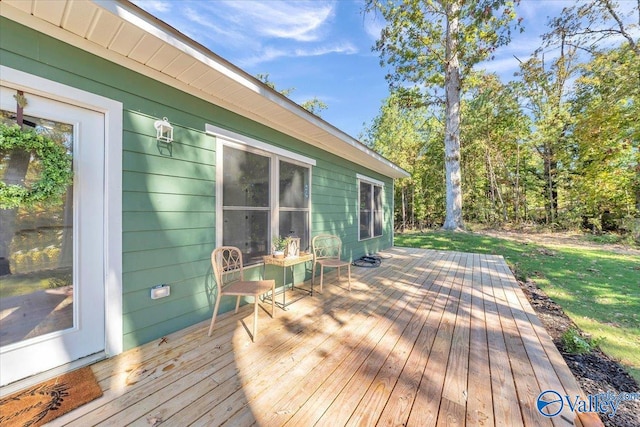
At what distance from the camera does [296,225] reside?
12.9 ft

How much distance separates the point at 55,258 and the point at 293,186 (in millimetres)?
2678

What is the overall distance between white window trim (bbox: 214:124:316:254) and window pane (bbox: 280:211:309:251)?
0.14 meters

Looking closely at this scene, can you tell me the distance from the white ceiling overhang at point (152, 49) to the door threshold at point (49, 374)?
2.27 meters

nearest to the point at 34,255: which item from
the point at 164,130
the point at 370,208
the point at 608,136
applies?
the point at 164,130

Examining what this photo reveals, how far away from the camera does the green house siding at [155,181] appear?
5.67 feet

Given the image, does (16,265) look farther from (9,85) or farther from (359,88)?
(359,88)

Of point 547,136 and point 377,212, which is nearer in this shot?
point 377,212

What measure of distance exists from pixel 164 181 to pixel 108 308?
1106mm

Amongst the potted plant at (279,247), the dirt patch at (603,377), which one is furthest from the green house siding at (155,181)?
the dirt patch at (603,377)

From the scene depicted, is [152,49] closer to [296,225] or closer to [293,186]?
[293,186]

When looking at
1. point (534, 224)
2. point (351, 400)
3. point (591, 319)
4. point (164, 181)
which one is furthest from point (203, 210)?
point (534, 224)

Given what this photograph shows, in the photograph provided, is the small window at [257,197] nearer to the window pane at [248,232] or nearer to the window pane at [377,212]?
the window pane at [248,232]

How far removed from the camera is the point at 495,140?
12234mm

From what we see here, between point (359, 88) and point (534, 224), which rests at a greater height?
point (359, 88)
